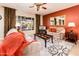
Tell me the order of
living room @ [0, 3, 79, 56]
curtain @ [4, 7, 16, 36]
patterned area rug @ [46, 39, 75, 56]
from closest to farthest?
patterned area rug @ [46, 39, 75, 56] < living room @ [0, 3, 79, 56] < curtain @ [4, 7, 16, 36]

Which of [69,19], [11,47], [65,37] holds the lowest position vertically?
[65,37]

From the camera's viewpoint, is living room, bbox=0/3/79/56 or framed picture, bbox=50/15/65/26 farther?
framed picture, bbox=50/15/65/26

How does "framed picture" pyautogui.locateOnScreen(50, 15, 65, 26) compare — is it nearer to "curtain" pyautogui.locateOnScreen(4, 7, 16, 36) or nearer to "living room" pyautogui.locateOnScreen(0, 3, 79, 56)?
"living room" pyautogui.locateOnScreen(0, 3, 79, 56)

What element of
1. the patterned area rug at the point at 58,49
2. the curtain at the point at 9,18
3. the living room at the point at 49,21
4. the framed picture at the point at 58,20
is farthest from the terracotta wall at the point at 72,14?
the curtain at the point at 9,18

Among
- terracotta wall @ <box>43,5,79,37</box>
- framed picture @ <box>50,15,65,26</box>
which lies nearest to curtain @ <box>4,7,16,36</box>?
framed picture @ <box>50,15,65,26</box>

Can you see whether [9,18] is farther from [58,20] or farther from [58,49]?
[58,49]

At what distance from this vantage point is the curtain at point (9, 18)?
5562mm

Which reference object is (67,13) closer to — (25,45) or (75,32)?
(75,32)

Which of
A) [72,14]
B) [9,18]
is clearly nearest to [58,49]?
[72,14]

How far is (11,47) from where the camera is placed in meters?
1.34

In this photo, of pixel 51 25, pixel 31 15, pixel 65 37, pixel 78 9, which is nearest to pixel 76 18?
pixel 78 9

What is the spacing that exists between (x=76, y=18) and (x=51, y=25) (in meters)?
2.43

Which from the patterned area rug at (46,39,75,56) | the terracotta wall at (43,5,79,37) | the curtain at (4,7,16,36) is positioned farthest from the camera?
the curtain at (4,7,16,36)

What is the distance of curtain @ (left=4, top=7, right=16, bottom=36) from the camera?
219 inches
